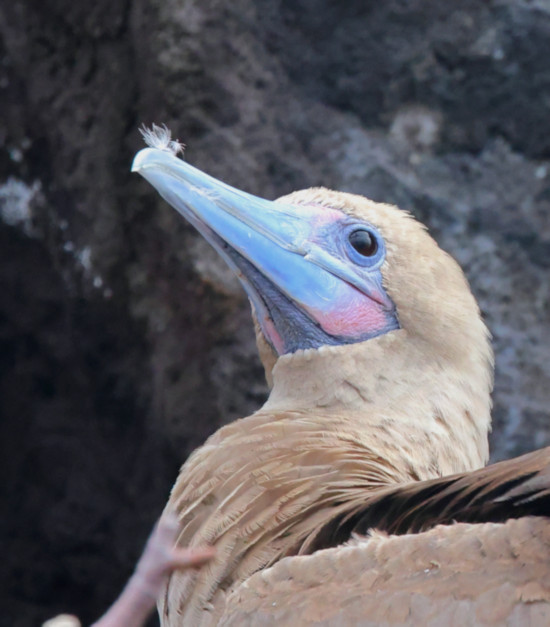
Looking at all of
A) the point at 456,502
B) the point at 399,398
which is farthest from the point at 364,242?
the point at 456,502

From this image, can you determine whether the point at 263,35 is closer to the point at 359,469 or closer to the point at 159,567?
the point at 359,469

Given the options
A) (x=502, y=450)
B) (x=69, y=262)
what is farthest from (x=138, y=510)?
(x=502, y=450)

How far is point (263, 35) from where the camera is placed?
4676 mm

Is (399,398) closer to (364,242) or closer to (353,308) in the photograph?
(353,308)

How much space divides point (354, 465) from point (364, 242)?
79cm

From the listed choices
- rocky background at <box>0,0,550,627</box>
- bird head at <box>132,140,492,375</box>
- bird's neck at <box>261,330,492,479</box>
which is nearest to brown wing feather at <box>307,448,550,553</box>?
bird's neck at <box>261,330,492,479</box>

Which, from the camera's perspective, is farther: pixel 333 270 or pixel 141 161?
pixel 333 270

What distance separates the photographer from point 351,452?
2.72 metres

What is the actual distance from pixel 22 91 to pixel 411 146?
180 centimetres

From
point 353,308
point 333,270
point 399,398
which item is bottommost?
point 399,398

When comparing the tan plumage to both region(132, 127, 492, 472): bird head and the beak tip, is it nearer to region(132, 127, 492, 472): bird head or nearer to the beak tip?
region(132, 127, 492, 472): bird head

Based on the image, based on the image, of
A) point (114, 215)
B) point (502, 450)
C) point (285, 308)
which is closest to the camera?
point (285, 308)

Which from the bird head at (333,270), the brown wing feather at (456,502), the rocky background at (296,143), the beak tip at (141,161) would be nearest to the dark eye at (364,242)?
the bird head at (333,270)

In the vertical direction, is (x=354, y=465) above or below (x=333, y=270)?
below
